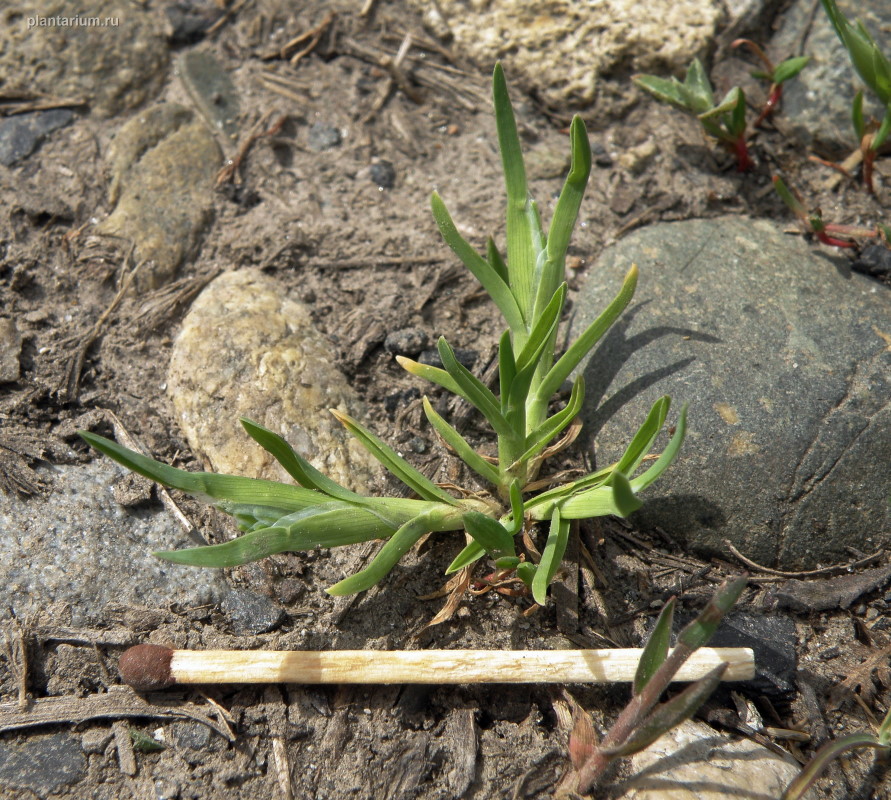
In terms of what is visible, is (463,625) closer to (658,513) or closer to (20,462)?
(658,513)

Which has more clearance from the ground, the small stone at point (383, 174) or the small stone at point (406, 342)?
the small stone at point (383, 174)

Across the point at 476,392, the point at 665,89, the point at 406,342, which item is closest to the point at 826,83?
the point at 665,89

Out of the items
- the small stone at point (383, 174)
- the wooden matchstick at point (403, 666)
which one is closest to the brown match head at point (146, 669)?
the wooden matchstick at point (403, 666)

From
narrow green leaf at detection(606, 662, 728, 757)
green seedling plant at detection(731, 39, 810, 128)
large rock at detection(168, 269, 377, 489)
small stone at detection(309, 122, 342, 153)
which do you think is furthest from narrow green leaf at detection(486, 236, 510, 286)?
green seedling plant at detection(731, 39, 810, 128)

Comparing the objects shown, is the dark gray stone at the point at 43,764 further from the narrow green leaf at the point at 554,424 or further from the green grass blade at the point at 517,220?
the green grass blade at the point at 517,220

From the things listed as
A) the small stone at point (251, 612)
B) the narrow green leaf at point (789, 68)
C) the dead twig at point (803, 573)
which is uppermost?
the narrow green leaf at point (789, 68)

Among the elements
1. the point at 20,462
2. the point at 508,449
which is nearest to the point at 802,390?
the point at 508,449

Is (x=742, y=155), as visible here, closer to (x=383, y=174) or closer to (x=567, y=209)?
(x=567, y=209)
